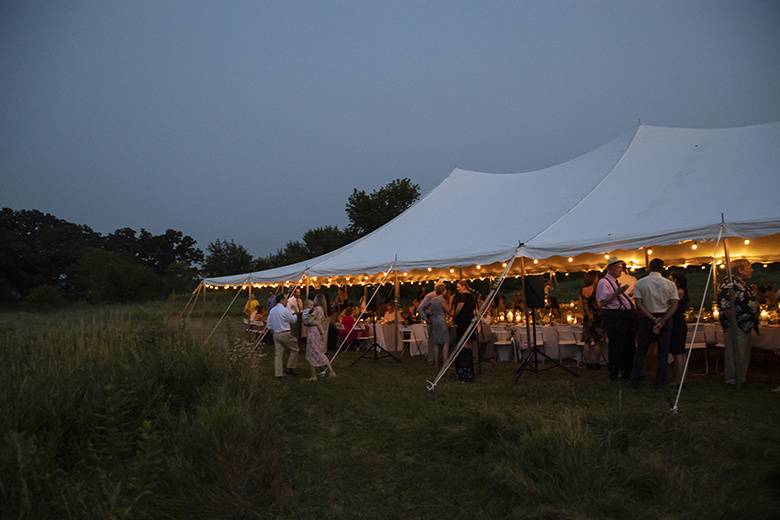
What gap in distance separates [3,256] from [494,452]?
4865 centimetres

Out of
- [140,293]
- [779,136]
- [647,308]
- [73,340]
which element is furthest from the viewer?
[140,293]

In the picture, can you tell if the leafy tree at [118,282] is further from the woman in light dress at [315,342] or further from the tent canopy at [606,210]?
the woman in light dress at [315,342]

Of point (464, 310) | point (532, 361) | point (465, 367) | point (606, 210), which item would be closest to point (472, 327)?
point (465, 367)

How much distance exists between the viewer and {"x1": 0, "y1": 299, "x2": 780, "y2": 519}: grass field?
3.51m

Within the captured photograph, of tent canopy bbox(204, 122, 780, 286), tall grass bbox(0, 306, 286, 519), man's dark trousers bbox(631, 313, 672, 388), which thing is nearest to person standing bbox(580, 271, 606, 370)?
tent canopy bbox(204, 122, 780, 286)

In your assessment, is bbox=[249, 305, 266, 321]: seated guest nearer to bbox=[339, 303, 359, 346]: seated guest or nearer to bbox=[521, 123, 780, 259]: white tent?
bbox=[339, 303, 359, 346]: seated guest

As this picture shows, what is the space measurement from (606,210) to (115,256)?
141ft

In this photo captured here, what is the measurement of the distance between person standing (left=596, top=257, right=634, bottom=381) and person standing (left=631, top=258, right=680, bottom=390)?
51 cm

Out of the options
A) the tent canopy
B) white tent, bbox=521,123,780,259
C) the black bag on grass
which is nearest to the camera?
white tent, bbox=521,123,780,259

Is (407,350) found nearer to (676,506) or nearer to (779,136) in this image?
(779,136)

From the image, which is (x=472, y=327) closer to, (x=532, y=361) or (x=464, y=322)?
(x=464, y=322)

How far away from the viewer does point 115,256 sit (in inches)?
1708

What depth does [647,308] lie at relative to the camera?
22.4 feet

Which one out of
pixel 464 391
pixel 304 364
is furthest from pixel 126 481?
pixel 304 364
